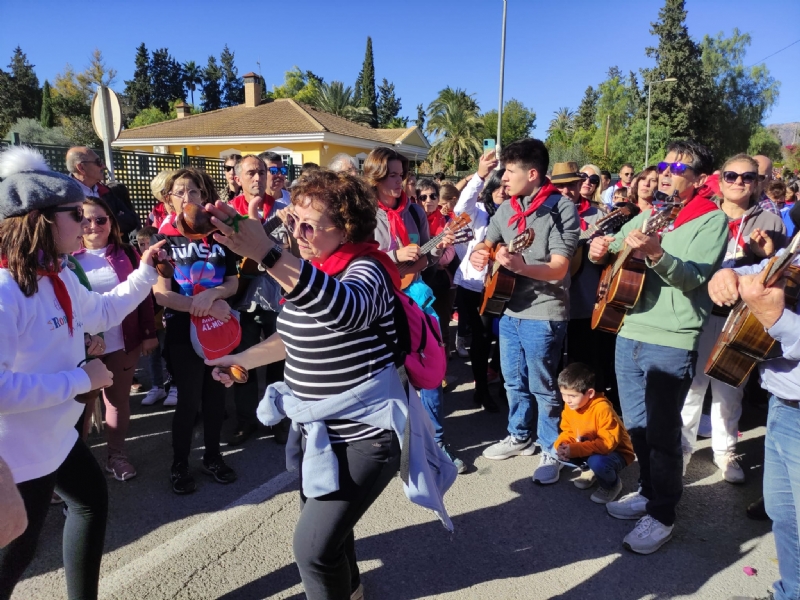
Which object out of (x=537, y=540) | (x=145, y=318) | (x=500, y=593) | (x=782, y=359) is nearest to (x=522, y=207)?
(x=782, y=359)

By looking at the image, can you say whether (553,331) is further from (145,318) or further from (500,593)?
(145,318)

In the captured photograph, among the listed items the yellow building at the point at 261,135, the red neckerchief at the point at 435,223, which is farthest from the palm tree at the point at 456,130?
the red neckerchief at the point at 435,223

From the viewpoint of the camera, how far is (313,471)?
1925mm

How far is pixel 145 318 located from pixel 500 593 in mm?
2959

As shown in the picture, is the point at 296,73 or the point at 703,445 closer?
the point at 703,445

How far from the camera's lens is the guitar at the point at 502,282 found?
367cm

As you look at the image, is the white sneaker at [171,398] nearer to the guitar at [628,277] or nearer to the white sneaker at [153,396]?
the white sneaker at [153,396]

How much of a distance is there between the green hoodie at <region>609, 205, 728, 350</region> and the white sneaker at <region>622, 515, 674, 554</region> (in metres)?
1.03

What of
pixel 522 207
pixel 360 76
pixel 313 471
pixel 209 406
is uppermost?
pixel 360 76

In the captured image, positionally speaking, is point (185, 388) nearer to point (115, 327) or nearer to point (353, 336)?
point (115, 327)

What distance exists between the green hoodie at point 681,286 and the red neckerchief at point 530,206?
0.73m

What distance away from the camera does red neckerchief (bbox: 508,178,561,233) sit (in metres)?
3.66

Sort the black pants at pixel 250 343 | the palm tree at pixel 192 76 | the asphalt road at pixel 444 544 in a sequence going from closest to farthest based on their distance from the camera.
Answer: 1. the asphalt road at pixel 444 544
2. the black pants at pixel 250 343
3. the palm tree at pixel 192 76

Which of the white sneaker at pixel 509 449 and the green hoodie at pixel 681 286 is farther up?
the green hoodie at pixel 681 286
